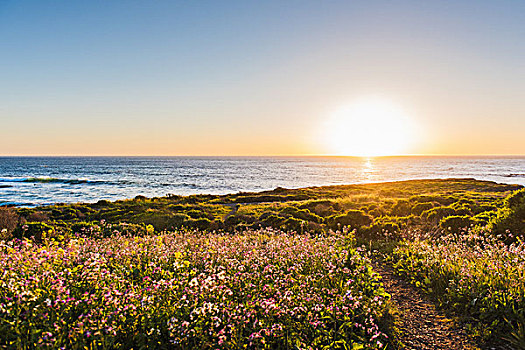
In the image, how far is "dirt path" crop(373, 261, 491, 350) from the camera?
210 inches

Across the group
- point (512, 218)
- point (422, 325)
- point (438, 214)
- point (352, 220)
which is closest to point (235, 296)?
point (422, 325)

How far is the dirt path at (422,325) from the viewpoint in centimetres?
533

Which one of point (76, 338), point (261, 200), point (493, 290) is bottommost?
point (261, 200)

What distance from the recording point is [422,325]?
19.7ft

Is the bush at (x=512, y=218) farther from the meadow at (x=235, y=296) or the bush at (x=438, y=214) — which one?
the bush at (x=438, y=214)

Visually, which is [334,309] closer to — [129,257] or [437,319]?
[437,319]

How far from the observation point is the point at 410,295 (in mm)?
7359

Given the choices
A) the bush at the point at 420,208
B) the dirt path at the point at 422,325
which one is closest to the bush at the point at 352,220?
the bush at the point at 420,208

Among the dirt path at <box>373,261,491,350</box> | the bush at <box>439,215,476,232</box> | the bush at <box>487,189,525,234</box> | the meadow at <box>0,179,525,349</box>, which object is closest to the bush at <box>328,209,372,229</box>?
the bush at <box>439,215,476,232</box>

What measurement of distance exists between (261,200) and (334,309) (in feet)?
114

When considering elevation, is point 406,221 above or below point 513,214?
below

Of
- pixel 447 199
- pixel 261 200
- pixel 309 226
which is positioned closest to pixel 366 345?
pixel 309 226

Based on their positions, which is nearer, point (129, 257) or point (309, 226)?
point (129, 257)

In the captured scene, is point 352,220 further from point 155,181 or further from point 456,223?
point 155,181
